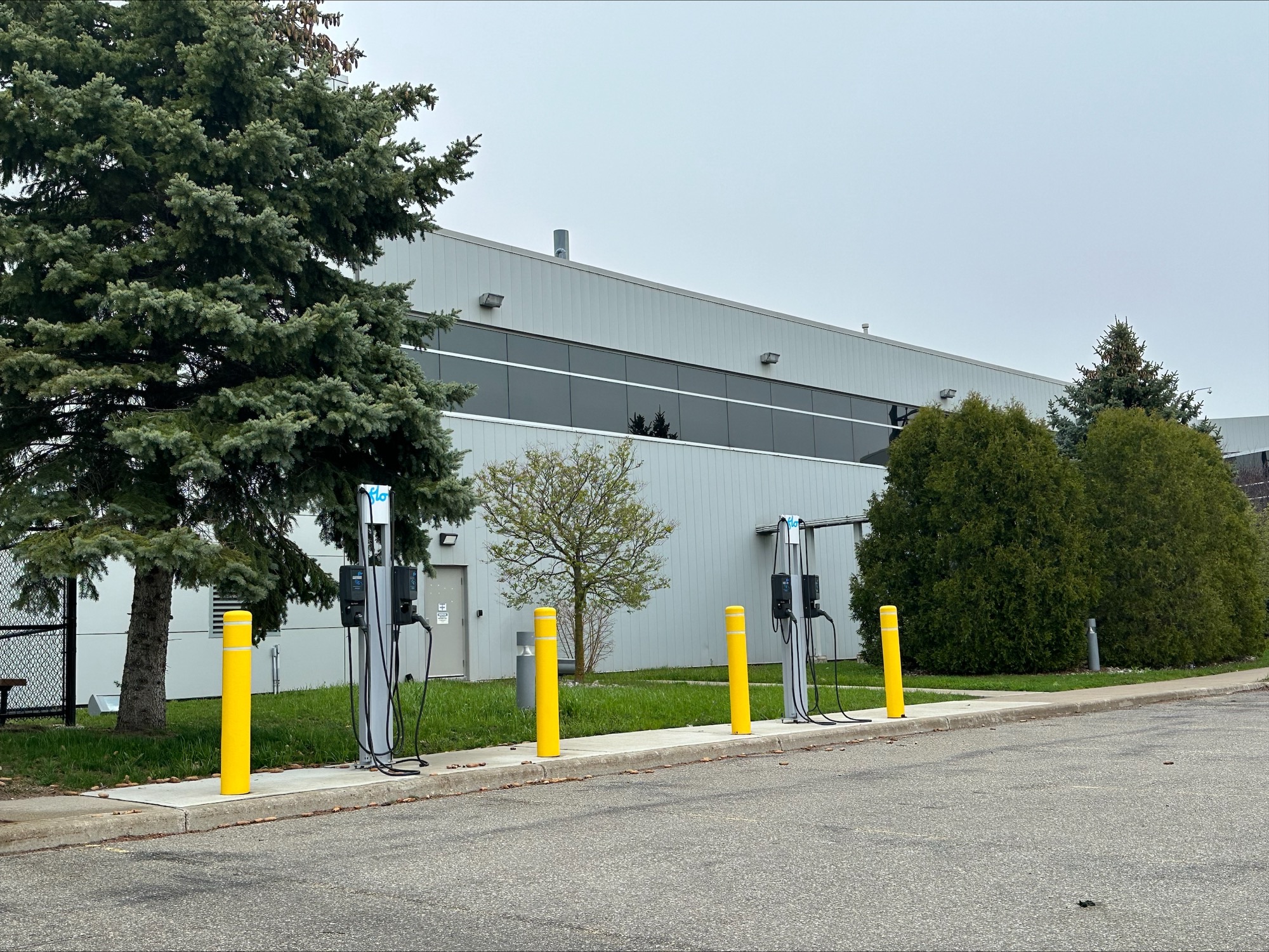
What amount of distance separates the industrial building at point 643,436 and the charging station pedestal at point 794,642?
1026 cm

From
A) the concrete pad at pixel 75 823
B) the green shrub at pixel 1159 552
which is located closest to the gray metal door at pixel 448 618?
the green shrub at pixel 1159 552

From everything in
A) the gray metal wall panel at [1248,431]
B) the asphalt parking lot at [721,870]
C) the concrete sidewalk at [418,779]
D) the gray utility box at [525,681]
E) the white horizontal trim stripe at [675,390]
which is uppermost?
the gray metal wall panel at [1248,431]

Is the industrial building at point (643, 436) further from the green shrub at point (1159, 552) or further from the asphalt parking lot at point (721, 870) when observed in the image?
the asphalt parking lot at point (721, 870)

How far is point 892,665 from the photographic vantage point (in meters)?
13.5

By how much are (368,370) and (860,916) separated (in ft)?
25.6

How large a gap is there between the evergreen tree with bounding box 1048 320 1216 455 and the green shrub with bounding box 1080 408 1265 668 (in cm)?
780

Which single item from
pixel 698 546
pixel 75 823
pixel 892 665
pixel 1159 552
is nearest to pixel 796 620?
pixel 892 665

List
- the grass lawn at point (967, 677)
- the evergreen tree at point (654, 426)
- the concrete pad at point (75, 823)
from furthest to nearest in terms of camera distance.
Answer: the evergreen tree at point (654, 426)
the grass lawn at point (967, 677)
the concrete pad at point (75, 823)

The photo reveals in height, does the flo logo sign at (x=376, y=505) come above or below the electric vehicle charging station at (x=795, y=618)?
above

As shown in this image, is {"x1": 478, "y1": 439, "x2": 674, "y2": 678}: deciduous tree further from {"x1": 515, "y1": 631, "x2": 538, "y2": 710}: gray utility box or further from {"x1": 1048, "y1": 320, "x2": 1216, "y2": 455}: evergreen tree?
{"x1": 1048, "y1": 320, "x2": 1216, "y2": 455}: evergreen tree

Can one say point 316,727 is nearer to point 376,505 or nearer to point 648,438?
point 376,505

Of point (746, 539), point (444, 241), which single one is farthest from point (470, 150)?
point (746, 539)

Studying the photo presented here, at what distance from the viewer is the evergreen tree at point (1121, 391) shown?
107 feet

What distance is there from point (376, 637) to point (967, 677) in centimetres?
1467
